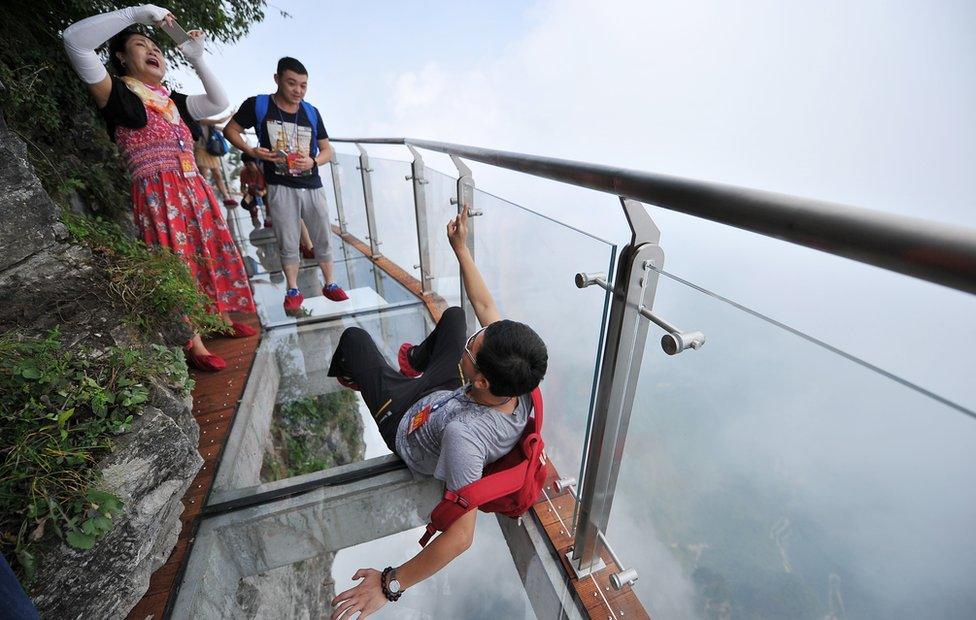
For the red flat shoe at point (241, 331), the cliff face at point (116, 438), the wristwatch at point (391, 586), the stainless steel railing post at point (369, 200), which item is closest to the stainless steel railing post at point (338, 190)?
the stainless steel railing post at point (369, 200)

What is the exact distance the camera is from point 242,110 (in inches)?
105

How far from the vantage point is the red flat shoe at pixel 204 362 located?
266cm

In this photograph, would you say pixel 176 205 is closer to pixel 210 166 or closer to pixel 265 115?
pixel 265 115

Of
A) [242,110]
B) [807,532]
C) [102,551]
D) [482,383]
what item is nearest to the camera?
[807,532]

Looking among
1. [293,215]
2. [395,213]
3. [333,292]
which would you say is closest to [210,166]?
[395,213]

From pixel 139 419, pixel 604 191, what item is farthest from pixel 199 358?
pixel 604 191

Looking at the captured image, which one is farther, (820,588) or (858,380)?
(820,588)

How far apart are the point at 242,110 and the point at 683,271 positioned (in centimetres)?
277

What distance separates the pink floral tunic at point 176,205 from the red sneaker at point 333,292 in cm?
90

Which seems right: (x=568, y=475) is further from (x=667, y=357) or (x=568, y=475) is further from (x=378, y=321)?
(x=378, y=321)

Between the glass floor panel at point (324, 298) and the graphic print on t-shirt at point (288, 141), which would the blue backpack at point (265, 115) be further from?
the glass floor panel at point (324, 298)

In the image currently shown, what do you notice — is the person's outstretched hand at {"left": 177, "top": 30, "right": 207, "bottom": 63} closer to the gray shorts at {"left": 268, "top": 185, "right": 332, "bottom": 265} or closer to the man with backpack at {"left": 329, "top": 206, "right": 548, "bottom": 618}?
the gray shorts at {"left": 268, "top": 185, "right": 332, "bottom": 265}

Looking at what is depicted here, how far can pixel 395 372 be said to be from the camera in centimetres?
225

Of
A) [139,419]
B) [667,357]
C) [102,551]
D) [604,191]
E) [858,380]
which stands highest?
[604,191]
